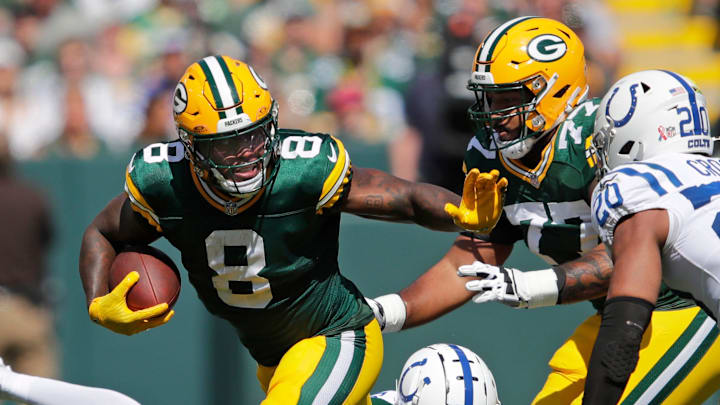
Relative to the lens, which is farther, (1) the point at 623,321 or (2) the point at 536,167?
(2) the point at 536,167

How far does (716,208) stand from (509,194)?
1354mm

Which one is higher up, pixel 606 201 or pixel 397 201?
pixel 606 201

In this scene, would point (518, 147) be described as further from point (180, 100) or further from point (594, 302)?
point (180, 100)

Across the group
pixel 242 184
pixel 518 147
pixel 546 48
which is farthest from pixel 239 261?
pixel 546 48

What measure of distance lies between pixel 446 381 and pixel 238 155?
3.90 feet

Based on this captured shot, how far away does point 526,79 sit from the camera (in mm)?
4539

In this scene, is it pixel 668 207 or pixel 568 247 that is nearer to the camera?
pixel 668 207

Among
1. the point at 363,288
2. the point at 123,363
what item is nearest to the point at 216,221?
the point at 363,288

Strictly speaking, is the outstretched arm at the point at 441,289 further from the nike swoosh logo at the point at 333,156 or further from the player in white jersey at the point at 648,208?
the player in white jersey at the point at 648,208

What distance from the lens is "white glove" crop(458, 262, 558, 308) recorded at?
386 centimetres

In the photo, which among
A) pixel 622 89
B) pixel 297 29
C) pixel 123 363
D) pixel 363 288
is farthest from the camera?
pixel 297 29

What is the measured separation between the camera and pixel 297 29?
358 inches

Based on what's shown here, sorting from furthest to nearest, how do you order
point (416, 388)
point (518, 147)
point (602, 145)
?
1. point (518, 147)
2. point (416, 388)
3. point (602, 145)

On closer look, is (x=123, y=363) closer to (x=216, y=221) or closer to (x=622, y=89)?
(x=216, y=221)
